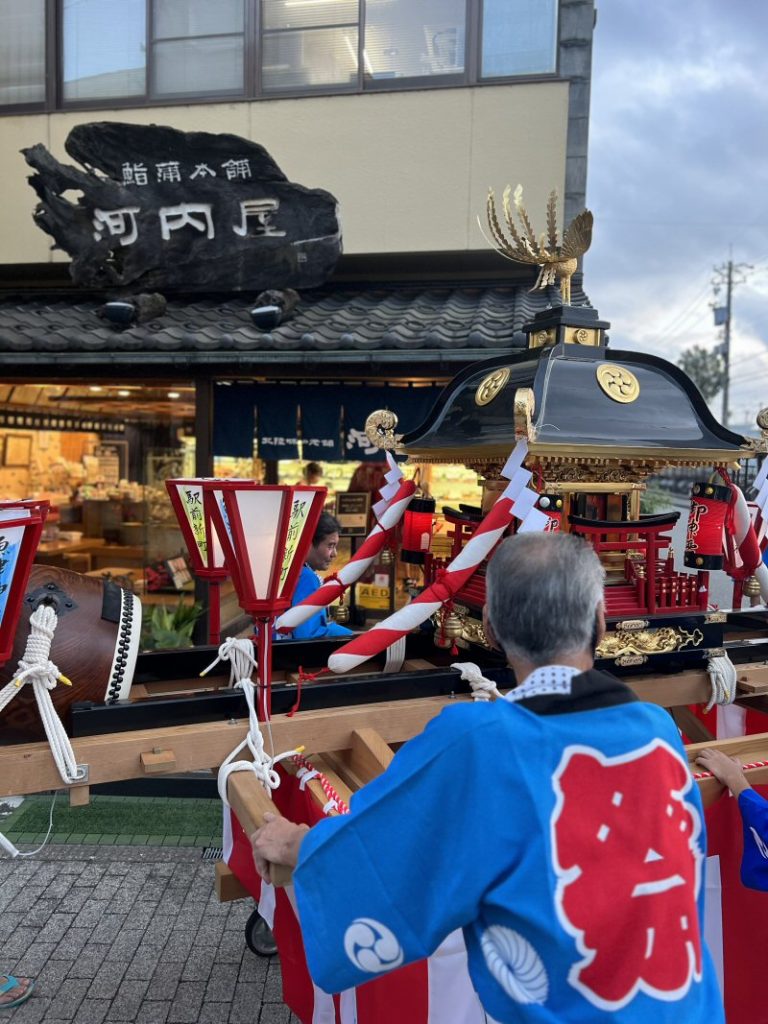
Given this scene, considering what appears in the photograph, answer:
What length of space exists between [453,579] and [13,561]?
59.2 inches

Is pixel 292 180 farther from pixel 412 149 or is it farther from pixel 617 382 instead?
pixel 617 382

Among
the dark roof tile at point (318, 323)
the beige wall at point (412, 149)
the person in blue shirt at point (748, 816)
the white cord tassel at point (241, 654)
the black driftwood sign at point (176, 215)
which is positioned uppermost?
the beige wall at point (412, 149)

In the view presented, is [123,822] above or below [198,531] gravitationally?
below

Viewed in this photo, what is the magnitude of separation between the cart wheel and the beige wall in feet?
21.7

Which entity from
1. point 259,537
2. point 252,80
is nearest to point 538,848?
point 259,537

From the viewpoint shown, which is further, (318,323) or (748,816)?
(318,323)

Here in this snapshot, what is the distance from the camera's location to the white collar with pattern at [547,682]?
1.36 m

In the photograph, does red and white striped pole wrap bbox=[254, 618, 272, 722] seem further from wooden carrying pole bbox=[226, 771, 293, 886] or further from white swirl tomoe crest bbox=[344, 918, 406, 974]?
white swirl tomoe crest bbox=[344, 918, 406, 974]

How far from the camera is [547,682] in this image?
54.3 inches

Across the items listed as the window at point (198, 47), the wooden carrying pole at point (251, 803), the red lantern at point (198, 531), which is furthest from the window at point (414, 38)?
the wooden carrying pole at point (251, 803)

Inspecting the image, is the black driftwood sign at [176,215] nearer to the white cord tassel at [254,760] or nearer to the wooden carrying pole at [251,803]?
the white cord tassel at [254,760]

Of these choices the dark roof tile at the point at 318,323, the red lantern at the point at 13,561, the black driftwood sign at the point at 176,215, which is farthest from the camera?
the black driftwood sign at the point at 176,215

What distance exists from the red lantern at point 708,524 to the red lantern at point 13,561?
2.47m

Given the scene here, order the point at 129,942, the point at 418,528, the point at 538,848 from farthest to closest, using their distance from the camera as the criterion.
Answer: the point at 129,942, the point at 418,528, the point at 538,848
